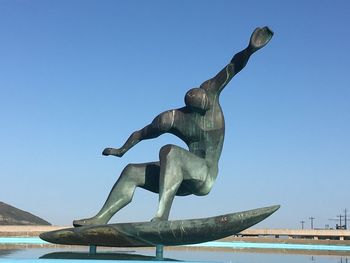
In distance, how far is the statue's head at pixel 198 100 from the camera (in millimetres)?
9484

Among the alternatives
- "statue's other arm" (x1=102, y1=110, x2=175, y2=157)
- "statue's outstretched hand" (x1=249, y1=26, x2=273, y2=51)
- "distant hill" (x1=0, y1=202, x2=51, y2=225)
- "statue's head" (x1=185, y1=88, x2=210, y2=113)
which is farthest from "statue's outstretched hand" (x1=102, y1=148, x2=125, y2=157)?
"distant hill" (x1=0, y1=202, x2=51, y2=225)

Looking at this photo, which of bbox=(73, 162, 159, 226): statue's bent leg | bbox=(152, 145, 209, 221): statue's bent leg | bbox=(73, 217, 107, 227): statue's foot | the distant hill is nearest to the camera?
bbox=(152, 145, 209, 221): statue's bent leg

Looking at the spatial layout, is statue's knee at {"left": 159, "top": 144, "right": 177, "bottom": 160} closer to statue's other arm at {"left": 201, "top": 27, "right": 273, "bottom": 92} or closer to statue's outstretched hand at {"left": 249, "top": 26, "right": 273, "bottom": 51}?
statue's other arm at {"left": 201, "top": 27, "right": 273, "bottom": 92}

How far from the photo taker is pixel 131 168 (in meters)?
9.80

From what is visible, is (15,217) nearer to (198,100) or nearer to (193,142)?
(193,142)

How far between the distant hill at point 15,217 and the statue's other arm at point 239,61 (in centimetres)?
4886

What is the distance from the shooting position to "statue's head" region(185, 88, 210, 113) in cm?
948

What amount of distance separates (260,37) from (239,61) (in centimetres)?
55

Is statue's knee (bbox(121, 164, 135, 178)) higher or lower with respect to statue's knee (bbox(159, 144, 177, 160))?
lower

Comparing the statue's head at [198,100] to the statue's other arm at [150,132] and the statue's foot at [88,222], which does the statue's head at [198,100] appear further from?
the statue's foot at [88,222]

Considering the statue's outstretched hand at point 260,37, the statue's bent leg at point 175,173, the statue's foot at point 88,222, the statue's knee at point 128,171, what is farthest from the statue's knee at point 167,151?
the statue's outstretched hand at point 260,37

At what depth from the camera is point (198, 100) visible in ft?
31.1

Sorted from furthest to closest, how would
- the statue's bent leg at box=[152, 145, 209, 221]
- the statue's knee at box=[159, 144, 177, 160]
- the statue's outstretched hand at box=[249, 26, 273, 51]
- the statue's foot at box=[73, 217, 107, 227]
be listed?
the statue's outstretched hand at box=[249, 26, 273, 51], the statue's foot at box=[73, 217, 107, 227], the statue's knee at box=[159, 144, 177, 160], the statue's bent leg at box=[152, 145, 209, 221]

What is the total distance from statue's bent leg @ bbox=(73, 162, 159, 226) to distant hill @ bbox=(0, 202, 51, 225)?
47.9 metres
